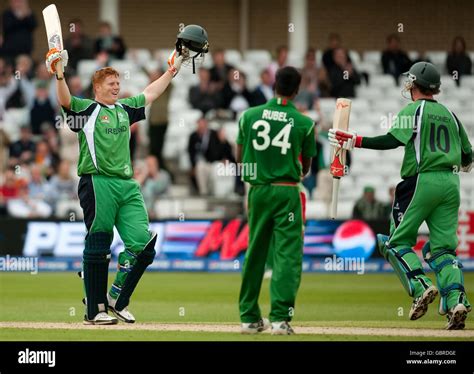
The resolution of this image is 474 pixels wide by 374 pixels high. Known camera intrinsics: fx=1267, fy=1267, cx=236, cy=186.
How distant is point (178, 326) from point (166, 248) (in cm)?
859

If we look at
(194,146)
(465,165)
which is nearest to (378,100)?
(194,146)

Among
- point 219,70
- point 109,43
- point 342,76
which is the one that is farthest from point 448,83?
point 109,43

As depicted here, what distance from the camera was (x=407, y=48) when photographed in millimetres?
24547

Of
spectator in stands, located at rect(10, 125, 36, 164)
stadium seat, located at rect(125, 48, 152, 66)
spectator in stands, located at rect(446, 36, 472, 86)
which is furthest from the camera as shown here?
stadium seat, located at rect(125, 48, 152, 66)

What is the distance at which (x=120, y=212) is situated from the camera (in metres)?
11.5

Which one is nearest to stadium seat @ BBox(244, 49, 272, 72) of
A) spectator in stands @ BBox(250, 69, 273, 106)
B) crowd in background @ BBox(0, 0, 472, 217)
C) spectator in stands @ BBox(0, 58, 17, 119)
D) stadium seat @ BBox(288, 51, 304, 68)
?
crowd in background @ BBox(0, 0, 472, 217)

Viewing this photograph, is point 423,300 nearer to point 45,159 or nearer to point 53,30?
point 53,30

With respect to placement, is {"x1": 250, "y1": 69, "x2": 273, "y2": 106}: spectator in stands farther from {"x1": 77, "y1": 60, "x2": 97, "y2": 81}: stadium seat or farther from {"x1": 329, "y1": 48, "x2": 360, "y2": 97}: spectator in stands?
{"x1": 77, "y1": 60, "x2": 97, "y2": 81}: stadium seat

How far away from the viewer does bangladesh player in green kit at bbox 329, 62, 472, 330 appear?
37.3 feet

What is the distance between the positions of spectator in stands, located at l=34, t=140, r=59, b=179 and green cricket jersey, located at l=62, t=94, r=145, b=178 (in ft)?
34.4

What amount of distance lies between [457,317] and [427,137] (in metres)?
1.64

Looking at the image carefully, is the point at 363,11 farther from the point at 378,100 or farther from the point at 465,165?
the point at 465,165

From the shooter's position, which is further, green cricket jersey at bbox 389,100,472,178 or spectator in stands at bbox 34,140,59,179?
spectator in stands at bbox 34,140,59,179

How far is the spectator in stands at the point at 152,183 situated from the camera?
2113 cm
